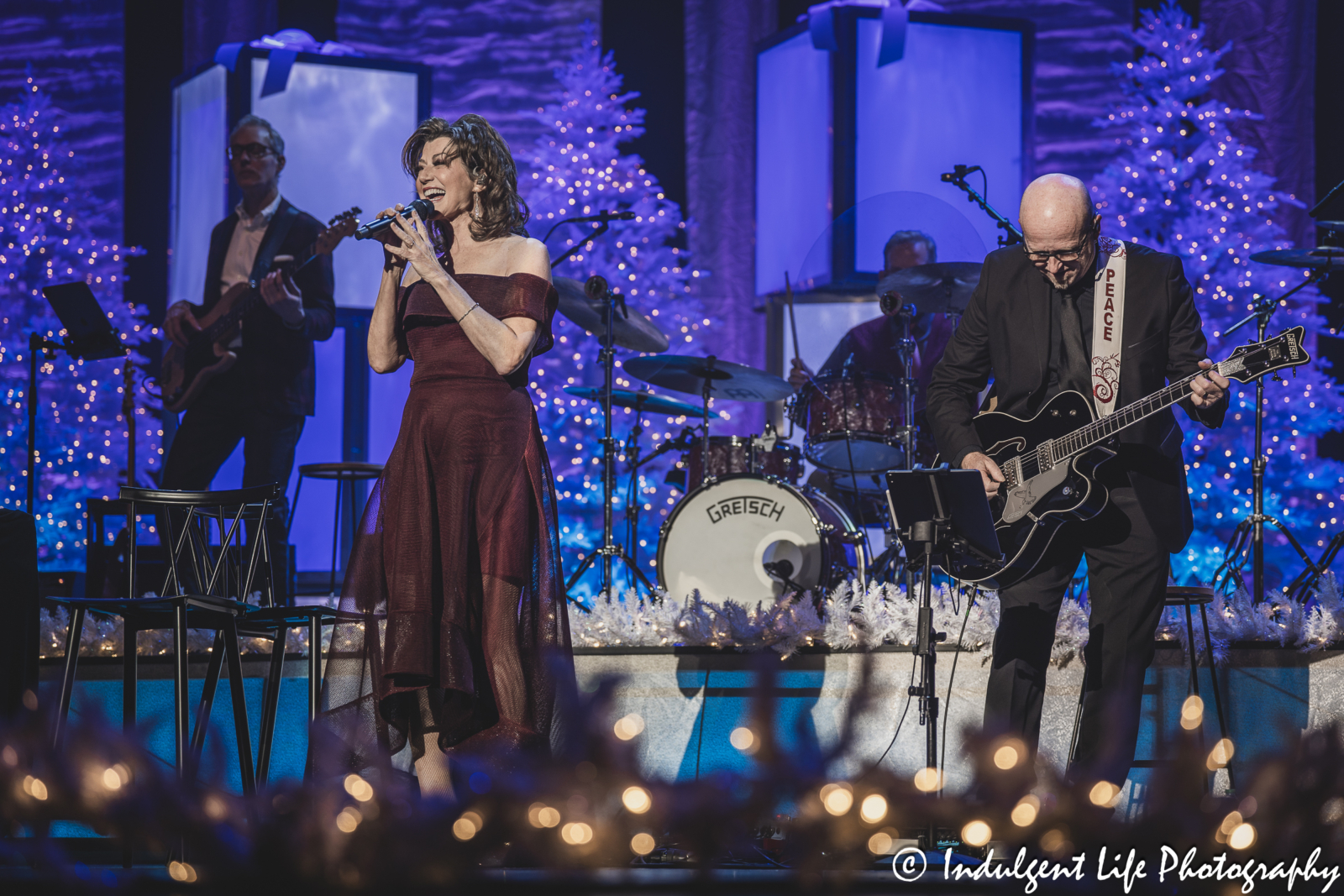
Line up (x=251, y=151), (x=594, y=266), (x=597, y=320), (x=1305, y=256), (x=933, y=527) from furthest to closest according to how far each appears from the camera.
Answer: (x=594, y=266), (x=251, y=151), (x=597, y=320), (x=1305, y=256), (x=933, y=527)

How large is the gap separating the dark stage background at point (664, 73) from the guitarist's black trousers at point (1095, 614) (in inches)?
265

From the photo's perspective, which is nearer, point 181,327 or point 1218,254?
point 181,327

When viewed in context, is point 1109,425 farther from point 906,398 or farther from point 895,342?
point 895,342

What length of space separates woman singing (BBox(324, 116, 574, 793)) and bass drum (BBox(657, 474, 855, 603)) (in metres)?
2.78

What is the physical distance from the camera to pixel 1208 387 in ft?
9.93

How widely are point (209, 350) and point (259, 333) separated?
286 millimetres

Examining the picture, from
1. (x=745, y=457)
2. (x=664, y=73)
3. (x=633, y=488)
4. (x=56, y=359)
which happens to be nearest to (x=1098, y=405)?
(x=745, y=457)

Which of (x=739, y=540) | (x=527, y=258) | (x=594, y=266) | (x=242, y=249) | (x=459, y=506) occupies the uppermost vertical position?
(x=594, y=266)

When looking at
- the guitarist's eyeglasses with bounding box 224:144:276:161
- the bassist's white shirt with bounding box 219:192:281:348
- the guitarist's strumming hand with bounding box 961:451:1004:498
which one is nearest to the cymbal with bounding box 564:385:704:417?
the bassist's white shirt with bounding box 219:192:281:348

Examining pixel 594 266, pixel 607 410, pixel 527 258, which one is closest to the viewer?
pixel 527 258

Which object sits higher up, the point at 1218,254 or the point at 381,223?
the point at 1218,254

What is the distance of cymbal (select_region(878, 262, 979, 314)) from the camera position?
5996 millimetres

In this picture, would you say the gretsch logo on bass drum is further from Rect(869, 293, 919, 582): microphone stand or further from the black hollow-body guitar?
the black hollow-body guitar

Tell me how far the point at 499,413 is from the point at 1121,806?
7.58 feet
